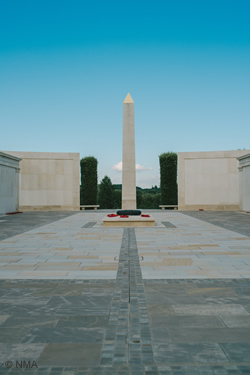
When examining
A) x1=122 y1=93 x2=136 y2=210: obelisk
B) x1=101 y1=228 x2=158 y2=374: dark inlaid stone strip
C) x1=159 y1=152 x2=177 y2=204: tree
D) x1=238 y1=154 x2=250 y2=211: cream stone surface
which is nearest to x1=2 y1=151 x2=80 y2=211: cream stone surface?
x1=159 y1=152 x2=177 y2=204: tree

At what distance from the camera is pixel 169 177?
1341 inches

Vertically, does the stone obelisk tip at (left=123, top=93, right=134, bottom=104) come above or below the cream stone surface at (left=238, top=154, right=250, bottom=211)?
above

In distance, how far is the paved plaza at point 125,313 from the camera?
3256 mm

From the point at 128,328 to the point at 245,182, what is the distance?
1028 inches

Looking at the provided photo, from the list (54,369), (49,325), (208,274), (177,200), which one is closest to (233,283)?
(208,274)

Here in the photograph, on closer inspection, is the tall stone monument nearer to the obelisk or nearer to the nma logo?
the obelisk

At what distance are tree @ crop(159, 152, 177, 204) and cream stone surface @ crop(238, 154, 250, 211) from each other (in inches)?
289

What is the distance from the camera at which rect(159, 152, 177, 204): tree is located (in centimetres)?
3400

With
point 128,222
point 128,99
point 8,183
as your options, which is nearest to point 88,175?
point 8,183

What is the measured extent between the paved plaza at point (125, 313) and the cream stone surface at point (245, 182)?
1980cm

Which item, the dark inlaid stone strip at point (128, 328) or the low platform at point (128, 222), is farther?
the low platform at point (128, 222)

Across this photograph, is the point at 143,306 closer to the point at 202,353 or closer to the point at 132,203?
the point at 202,353

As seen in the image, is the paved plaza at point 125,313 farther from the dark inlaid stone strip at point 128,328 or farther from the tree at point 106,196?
the tree at point 106,196

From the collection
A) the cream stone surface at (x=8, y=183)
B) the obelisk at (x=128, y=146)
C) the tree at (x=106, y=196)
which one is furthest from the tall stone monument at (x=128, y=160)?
the tree at (x=106, y=196)
